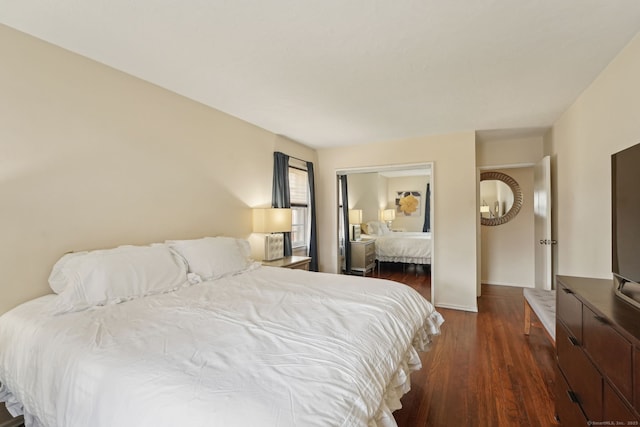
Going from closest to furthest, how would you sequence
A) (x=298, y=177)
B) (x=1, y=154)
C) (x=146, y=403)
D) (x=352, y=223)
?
(x=146, y=403) < (x=1, y=154) < (x=298, y=177) < (x=352, y=223)

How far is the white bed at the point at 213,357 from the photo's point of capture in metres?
0.84

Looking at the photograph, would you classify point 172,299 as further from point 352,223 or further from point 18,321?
point 352,223

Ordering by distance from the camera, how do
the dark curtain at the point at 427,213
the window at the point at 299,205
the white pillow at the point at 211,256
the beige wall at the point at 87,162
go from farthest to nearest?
1. the dark curtain at the point at 427,213
2. the window at the point at 299,205
3. the white pillow at the point at 211,256
4. the beige wall at the point at 87,162

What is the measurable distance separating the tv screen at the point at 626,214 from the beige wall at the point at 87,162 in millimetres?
3143

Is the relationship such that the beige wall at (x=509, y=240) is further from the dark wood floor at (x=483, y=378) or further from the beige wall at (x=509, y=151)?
the dark wood floor at (x=483, y=378)

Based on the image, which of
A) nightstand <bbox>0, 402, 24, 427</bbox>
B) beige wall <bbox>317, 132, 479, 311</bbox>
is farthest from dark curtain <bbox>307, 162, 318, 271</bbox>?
nightstand <bbox>0, 402, 24, 427</bbox>

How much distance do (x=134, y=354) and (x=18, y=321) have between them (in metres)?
0.99

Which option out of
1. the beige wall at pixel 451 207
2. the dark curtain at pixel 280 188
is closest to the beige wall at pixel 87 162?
the dark curtain at pixel 280 188

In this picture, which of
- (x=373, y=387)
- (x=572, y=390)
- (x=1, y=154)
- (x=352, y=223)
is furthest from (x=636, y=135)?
(x=352, y=223)

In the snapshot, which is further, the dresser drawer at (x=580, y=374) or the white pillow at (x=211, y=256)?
the white pillow at (x=211, y=256)

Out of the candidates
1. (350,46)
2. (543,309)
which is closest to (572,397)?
(543,309)

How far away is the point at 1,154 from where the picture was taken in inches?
65.3

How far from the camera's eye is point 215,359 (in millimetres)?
1036

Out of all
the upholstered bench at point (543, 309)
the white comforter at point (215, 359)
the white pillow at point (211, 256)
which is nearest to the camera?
the white comforter at point (215, 359)
